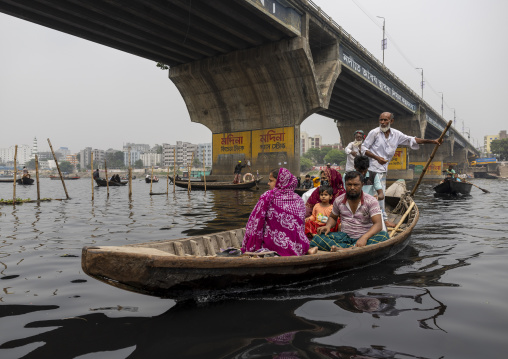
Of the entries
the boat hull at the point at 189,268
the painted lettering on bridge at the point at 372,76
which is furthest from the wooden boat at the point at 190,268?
the painted lettering on bridge at the point at 372,76

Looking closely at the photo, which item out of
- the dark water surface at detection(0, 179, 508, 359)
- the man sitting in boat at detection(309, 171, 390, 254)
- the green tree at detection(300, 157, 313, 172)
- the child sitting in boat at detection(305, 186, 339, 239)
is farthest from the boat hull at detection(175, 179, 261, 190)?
the green tree at detection(300, 157, 313, 172)

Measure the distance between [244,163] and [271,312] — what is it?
73.9ft

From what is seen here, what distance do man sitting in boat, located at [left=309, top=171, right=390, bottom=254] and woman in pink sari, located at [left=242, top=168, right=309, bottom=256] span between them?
1.60 feet

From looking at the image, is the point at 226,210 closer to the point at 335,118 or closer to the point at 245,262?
the point at 245,262

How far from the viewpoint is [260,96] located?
23.2 metres

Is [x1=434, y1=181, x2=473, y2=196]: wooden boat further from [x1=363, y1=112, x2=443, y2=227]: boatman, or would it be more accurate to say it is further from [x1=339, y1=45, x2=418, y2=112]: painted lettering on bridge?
[x1=363, y1=112, x2=443, y2=227]: boatman

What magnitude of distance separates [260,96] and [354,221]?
19509 mm

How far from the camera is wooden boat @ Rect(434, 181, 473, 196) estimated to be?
16031 mm

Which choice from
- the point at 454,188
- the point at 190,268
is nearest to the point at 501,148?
the point at 454,188

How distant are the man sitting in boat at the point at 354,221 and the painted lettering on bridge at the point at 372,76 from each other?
20.8 meters

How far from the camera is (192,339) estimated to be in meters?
2.66

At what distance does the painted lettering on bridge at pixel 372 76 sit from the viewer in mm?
24156

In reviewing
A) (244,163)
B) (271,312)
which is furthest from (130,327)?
(244,163)

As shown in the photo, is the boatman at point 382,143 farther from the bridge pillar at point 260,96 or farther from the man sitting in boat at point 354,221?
the bridge pillar at point 260,96
